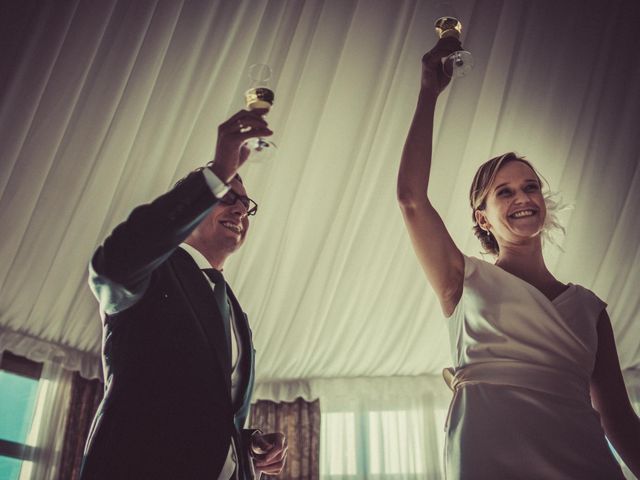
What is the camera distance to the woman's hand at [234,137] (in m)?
1.08

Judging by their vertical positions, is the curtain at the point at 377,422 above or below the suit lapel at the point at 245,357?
below

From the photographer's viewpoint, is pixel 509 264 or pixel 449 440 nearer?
pixel 449 440

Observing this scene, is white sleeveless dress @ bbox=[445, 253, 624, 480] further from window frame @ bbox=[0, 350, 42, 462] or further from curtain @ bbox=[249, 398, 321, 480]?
curtain @ bbox=[249, 398, 321, 480]

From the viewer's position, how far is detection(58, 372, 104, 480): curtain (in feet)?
17.6

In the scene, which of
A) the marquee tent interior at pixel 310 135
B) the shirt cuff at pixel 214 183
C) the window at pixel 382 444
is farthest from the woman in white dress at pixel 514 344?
the window at pixel 382 444

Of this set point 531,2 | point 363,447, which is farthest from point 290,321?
point 531,2

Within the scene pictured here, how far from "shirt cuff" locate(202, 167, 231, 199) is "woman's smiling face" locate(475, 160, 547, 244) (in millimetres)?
947

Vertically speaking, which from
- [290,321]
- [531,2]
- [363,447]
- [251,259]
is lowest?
[363,447]

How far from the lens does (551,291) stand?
5.17 ft

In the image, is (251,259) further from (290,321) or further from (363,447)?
(363,447)

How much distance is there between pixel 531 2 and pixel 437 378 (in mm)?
4266

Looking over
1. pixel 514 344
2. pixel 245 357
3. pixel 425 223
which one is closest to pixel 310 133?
pixel 425 223

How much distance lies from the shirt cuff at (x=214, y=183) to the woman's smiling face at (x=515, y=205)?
95cm

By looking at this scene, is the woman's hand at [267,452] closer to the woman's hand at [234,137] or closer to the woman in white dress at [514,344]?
the woman in white dress at [514,344]
